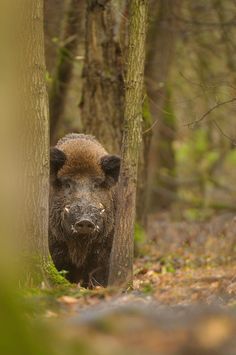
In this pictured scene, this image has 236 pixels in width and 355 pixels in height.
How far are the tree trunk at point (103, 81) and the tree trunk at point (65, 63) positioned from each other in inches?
116

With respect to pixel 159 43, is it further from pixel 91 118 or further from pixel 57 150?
pixel 57 150

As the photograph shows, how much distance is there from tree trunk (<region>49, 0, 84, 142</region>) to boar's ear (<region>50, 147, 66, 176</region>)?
5.46 meters

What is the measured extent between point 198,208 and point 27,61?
43.3 feet

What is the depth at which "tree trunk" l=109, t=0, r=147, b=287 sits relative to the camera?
1045cm

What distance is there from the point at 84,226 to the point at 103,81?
152 inches

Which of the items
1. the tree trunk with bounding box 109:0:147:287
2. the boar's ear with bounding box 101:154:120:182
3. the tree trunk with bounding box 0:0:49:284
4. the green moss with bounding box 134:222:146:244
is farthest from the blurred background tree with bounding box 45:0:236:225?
the tree trunk with bounding box 0:0:49:284

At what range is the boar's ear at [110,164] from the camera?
475 inches

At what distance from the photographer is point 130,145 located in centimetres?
1049

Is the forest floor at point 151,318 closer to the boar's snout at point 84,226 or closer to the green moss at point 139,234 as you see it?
the boar's snout at point 84,226

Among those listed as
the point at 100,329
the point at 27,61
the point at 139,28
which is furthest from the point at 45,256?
the point at 100,329

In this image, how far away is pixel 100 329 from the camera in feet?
18.8

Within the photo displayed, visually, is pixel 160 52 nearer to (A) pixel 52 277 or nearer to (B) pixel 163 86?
(B) pixel 163 86

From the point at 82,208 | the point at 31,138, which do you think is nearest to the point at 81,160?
the point at 82,208

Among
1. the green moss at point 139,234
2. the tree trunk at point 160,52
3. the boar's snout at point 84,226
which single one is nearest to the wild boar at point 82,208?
the boar's snout at point 84,226
